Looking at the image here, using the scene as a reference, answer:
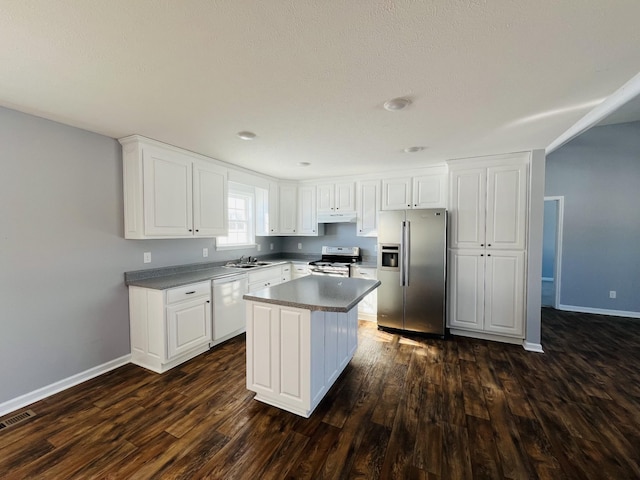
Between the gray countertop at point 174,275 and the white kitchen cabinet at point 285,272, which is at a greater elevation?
the gray countertop at point 174,275

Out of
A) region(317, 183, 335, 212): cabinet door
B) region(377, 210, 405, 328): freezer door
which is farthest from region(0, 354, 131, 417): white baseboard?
region(317, 183, 335, 212): cabinet door

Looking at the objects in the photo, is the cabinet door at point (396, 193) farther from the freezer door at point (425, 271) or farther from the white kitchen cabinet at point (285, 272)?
the white kitchen cabinet at point (285, 272)

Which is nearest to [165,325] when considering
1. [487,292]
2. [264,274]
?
[264,274]

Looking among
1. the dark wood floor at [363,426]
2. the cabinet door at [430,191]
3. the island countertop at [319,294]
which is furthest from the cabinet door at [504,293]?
the island countertop at [319,294]

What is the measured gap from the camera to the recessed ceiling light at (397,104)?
1.94m

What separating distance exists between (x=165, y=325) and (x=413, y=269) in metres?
3.00

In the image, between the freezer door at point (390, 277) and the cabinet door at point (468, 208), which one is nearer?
the cabinet door at point (468, 208)

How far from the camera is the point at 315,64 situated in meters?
1.53

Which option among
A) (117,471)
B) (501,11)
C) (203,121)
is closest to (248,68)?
(203,121)

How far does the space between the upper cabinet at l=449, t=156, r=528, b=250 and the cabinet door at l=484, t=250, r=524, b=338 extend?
0.53 feet

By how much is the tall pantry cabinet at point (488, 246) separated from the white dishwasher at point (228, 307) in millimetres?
2849

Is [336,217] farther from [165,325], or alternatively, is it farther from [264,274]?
[165,325]

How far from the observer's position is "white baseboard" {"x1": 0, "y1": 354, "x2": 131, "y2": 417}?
83.0 inches

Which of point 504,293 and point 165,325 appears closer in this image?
point 165,325
